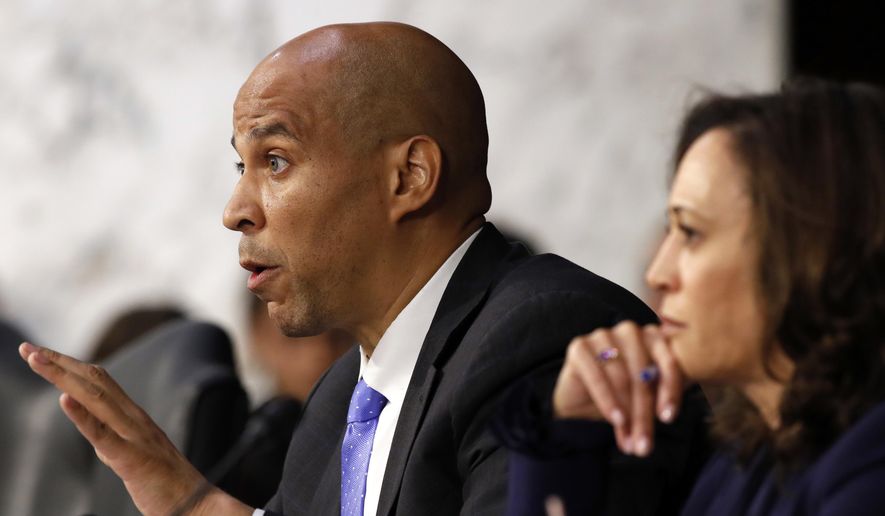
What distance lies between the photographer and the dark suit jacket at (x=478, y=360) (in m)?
1.67

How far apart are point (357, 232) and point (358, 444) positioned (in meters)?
0.29

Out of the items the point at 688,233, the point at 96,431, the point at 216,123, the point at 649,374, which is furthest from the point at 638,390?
the point at 216,123

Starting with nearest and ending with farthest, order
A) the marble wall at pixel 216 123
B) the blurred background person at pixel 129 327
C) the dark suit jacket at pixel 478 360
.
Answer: the dark suit jacket at pixel 478 360, the blurred background person at pixel 129 327, the marble wall at pixel 216 123

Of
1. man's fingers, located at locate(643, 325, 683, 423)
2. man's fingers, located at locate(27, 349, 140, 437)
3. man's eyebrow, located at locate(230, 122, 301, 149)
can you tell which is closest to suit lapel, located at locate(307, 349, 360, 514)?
man's fingers, located at locate(27, 349, 140, 437)

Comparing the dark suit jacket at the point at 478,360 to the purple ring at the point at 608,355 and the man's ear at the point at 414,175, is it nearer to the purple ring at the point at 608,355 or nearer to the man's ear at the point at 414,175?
the man's ear at the point at 414,175

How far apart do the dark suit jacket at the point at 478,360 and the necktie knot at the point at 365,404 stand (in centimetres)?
9

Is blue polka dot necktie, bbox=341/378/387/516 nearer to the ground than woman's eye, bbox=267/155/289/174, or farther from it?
nearer to the ground

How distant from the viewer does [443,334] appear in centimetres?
185

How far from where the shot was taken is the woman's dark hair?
1220mm

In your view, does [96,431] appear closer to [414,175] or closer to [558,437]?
[414,175]

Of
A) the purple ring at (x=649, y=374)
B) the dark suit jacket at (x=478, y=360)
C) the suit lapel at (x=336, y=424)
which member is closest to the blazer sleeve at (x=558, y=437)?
the dark suit jacket at (x=478, y=360)

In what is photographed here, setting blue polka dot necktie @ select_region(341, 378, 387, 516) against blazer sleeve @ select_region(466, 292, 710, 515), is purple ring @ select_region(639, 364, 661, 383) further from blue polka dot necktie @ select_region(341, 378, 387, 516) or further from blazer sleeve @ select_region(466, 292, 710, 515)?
blue polka dot necktie @ select_region(341, 378, 387, 516)

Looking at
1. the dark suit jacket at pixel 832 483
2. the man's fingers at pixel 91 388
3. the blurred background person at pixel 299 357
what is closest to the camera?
the dark suit jacket at pixel 832 483

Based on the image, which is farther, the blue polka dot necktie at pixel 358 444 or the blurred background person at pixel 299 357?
the blurred background person at pixel 299 357
